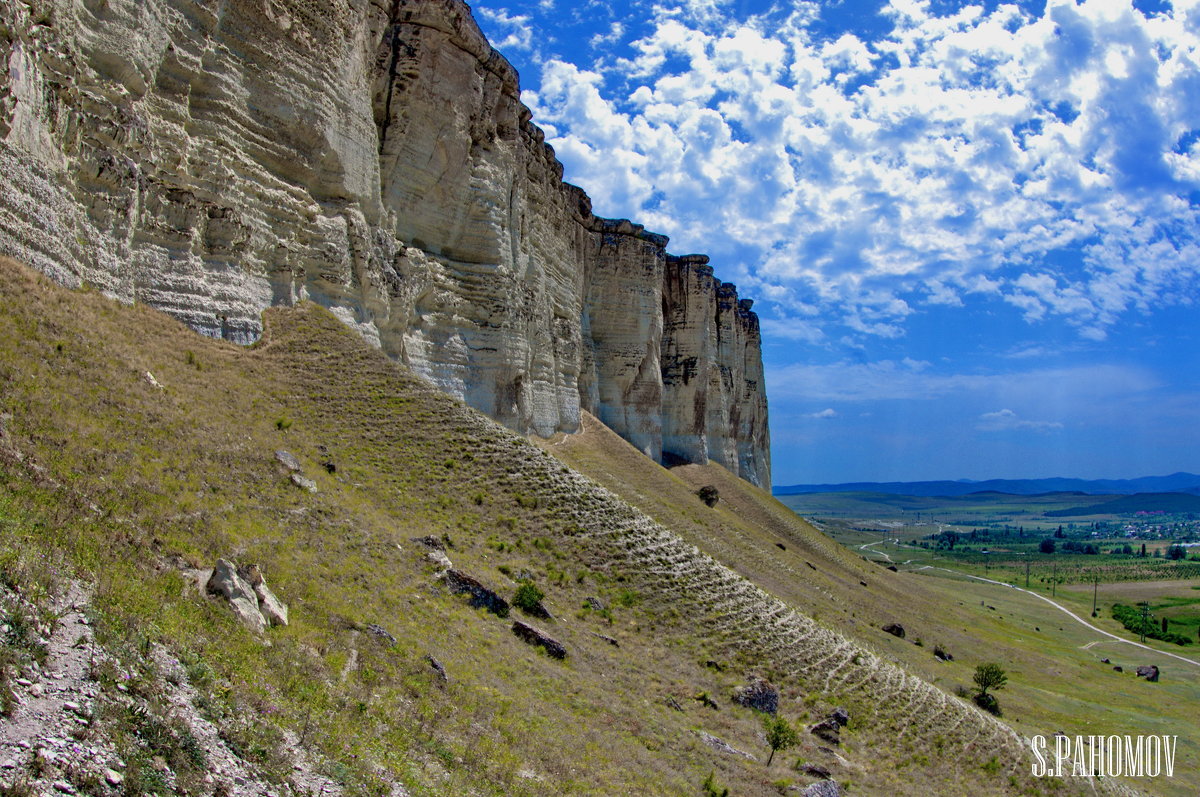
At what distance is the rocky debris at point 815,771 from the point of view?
550 inches

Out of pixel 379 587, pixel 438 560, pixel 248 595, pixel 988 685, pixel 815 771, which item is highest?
pixel 248 595

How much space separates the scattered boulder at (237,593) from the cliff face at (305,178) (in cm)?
950

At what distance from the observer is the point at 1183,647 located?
5897 cm

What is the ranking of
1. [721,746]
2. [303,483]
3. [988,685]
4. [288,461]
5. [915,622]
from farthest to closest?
[915,622]
[988,685]
[288,461]
[303,483]
[721,746]

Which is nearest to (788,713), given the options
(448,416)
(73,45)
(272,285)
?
(448,416)

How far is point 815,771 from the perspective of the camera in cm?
1409

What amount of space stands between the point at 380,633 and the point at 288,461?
20.4 ft

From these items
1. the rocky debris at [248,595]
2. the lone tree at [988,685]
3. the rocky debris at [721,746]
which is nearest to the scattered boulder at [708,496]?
the lone tree at [988,685]

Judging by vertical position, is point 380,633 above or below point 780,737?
above

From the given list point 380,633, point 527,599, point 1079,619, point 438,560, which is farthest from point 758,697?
point 1079,619

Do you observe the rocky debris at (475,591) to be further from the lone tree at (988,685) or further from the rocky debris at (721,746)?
the lone tree at (988,685)

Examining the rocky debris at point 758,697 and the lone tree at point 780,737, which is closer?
the lone tree at point 780,737

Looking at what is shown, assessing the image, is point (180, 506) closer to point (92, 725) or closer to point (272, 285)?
point (92, 725)

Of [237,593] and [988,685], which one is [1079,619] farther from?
[237,593]
